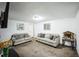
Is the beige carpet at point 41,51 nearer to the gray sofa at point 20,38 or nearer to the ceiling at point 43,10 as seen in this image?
the gray sofa at point 20,38

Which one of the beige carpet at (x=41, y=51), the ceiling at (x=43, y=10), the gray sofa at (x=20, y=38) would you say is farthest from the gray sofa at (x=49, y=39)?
the ceiling at (x=43, y=10)

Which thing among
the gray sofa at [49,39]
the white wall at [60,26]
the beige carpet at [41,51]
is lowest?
the beige carpet at [41,51]

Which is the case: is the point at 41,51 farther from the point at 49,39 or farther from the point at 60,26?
the point at 60,26

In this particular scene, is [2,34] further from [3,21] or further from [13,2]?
[13,2]

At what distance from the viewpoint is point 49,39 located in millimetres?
1764

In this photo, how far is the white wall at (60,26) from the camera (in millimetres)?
1669

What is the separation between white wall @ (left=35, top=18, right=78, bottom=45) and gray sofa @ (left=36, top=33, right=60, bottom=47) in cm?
9

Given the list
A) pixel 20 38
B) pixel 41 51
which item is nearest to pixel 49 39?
pixel 41 51

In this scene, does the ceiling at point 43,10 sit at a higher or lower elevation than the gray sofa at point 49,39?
higher

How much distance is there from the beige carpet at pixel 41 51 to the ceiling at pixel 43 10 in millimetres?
614

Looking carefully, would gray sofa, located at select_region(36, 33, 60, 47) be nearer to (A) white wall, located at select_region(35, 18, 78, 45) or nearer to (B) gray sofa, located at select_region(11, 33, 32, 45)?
(A) white wall, located at select_region(35, 18, 78, 45)

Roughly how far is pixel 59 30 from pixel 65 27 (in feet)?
0.47

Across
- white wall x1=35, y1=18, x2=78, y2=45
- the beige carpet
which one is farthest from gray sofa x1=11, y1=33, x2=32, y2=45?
white wall x1=35, y1=18, x2=78, y2=45

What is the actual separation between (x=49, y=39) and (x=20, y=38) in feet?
2.15
